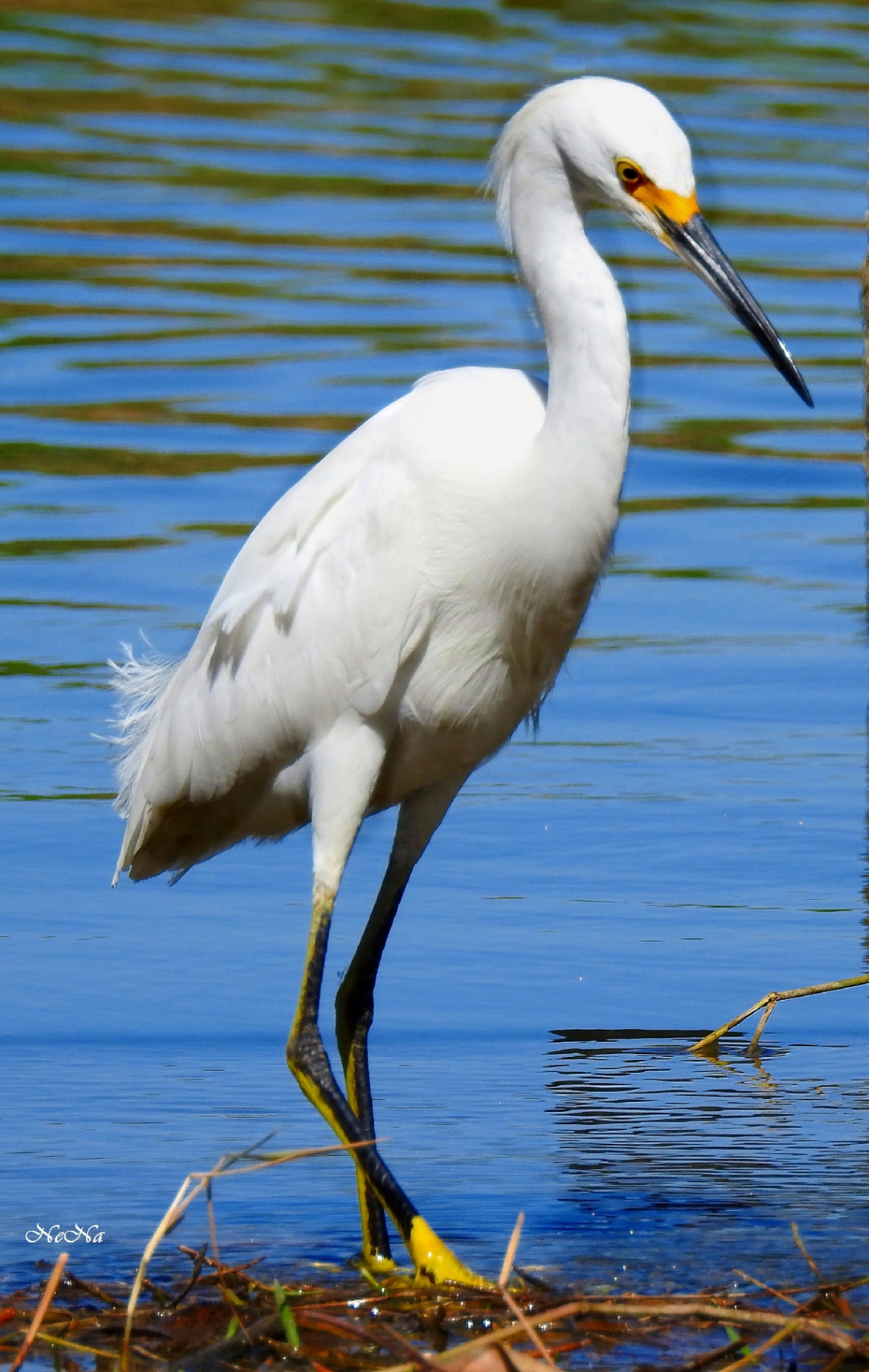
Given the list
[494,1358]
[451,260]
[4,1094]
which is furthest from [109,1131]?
[451,260]

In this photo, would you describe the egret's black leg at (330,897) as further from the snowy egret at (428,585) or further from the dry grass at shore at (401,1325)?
the dry grass at shore at (401,1325)

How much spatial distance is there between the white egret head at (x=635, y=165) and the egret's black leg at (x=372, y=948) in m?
1.29

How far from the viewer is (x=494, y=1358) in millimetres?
3838

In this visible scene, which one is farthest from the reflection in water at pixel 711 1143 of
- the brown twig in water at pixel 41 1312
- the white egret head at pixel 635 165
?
the white egret head at pixel 635 165

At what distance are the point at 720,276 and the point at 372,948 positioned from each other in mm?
1769

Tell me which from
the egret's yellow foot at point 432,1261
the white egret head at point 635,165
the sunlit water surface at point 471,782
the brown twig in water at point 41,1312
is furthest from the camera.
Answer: the sunlit water surface at point 471,782

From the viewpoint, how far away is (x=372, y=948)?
5434 mm

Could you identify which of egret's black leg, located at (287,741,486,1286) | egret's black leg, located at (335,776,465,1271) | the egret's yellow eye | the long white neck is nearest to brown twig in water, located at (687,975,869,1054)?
egret's black leg, located at (335,776,465,1271)

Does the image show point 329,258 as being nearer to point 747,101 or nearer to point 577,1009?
point 747,101

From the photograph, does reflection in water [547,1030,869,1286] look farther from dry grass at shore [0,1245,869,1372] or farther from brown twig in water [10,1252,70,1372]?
brown twig in water [10,1252,70,1372]

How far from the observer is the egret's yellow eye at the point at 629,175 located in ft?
14.7

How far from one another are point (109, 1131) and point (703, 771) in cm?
322

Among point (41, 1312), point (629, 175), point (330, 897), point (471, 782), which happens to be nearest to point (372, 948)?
point (330, 897)
